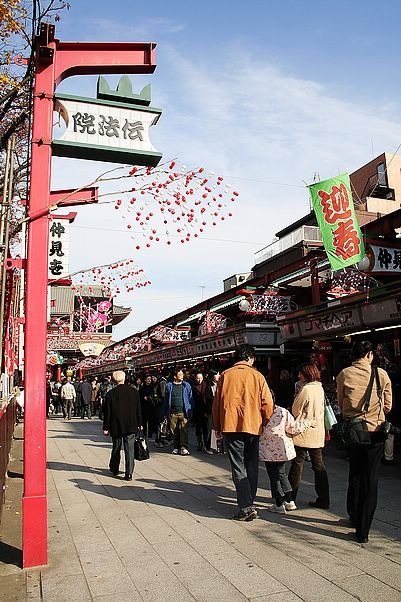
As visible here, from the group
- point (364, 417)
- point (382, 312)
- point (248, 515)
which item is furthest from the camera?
point (382, 312)

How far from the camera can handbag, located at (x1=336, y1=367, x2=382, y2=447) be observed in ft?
16.8

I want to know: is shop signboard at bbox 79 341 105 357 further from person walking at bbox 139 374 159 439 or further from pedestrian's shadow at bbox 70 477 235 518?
pedestrian's shadow at bbox 70 477 235 518

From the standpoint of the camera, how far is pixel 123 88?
5535 millimetres

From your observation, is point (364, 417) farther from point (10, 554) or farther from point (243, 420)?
point (10, 554)

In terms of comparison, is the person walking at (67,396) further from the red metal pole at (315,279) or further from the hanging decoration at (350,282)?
the hanging decoration at (350,282)

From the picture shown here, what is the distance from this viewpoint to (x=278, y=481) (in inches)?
243

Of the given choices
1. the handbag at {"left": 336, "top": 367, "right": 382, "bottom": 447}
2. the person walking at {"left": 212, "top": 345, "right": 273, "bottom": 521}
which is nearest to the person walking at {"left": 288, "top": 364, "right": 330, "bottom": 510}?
the person walking at {"left": 212, "top": 345, "right": 273, "bottom": 521}

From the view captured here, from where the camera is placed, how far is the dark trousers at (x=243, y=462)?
19.1 ft

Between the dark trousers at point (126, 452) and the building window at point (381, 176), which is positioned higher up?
the building window at point (381, 176)

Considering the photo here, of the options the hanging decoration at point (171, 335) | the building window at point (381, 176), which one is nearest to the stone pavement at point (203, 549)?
the hanging decoration at point (171, 335)

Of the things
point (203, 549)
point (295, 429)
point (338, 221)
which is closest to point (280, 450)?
point (295, 429)

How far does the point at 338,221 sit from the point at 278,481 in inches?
218

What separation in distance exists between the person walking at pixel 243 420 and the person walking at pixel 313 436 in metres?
0.48

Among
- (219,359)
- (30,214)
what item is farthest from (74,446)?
(30,214)
